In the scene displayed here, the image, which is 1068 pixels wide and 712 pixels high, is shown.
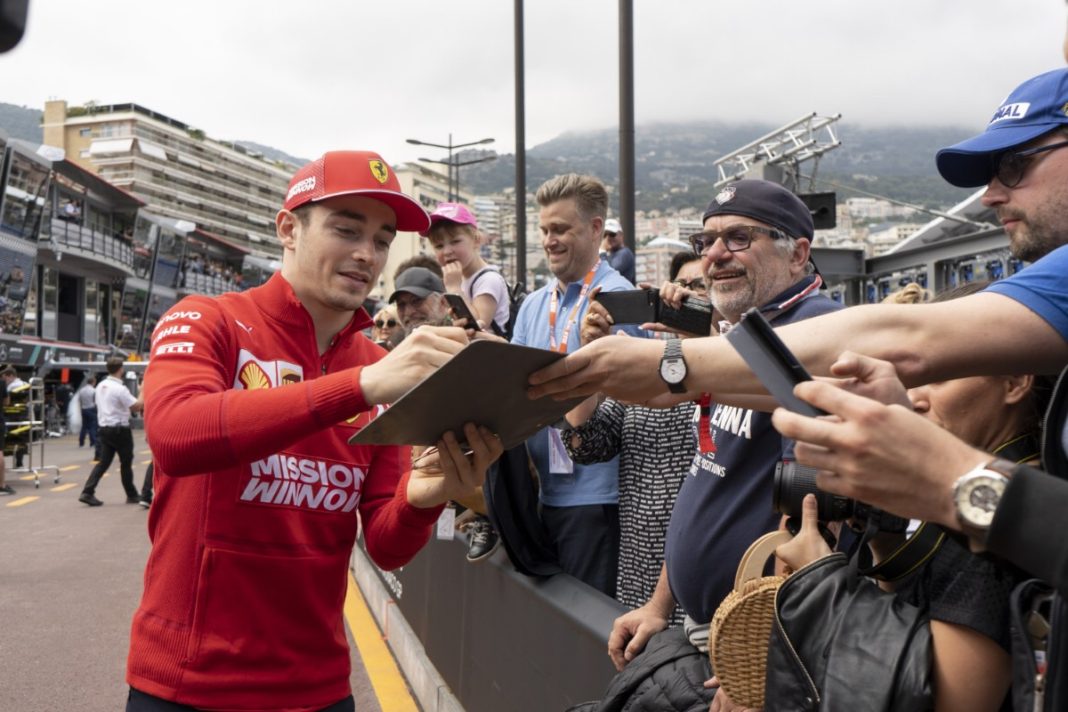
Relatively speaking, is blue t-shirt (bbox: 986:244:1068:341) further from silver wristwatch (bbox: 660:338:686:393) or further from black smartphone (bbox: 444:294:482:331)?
black smartphone (bbox: 444:294:482:331)

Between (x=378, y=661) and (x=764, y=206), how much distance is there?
4554 millimetres

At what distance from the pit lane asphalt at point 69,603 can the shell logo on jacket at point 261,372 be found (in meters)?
3.49

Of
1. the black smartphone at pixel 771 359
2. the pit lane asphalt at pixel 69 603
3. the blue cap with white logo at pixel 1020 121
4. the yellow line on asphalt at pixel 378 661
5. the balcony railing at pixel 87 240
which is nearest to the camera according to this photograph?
the black smartphone at pixel 771 359

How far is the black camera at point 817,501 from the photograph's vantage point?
6.37 feet

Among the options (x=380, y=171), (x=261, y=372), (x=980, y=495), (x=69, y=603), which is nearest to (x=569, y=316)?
(x=380, y=171)

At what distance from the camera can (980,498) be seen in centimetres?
129

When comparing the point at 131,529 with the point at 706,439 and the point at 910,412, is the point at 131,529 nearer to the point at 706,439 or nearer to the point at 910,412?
the point at 706,439

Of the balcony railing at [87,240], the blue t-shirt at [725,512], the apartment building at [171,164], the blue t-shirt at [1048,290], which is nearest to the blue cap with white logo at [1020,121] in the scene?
the blue t-shirt at [1048,290]

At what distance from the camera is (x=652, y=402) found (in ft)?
8.10

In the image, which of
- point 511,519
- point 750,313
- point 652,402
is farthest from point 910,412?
point 511,519

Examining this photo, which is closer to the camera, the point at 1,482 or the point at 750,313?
the point at 750,313

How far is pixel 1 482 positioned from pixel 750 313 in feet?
55.1

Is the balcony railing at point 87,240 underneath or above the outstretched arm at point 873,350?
above

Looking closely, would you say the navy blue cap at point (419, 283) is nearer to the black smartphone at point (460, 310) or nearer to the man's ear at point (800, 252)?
the black smartphone at point (460, 310)
